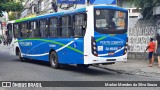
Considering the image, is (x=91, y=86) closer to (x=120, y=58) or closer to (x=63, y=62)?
(x=120, y=58)

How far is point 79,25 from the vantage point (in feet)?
50.0

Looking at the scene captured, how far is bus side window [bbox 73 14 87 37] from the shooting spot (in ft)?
48.9

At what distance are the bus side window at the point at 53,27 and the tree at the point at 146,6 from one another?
622 cm

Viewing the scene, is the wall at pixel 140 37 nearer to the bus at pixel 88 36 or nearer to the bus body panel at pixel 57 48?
the bus at pixel 88 36

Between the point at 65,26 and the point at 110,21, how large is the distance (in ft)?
8.38

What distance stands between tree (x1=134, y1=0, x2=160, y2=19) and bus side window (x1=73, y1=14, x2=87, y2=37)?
6.57 meters

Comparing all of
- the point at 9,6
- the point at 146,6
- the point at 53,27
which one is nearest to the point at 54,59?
the point at 53,27

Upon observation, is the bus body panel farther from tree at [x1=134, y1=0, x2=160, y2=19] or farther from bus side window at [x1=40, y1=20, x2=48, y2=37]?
tree at [x1=134, y1=0, x2=160, y2=19]

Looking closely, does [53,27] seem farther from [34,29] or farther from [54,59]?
[34,29]

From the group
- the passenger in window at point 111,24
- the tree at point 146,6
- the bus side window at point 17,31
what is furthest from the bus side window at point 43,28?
the tree at point 146,6

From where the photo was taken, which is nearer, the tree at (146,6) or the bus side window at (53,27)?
the bus side window at (53,27)

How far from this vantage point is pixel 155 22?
20281mm

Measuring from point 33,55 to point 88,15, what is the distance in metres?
7.02

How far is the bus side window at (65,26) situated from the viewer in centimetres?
1612
